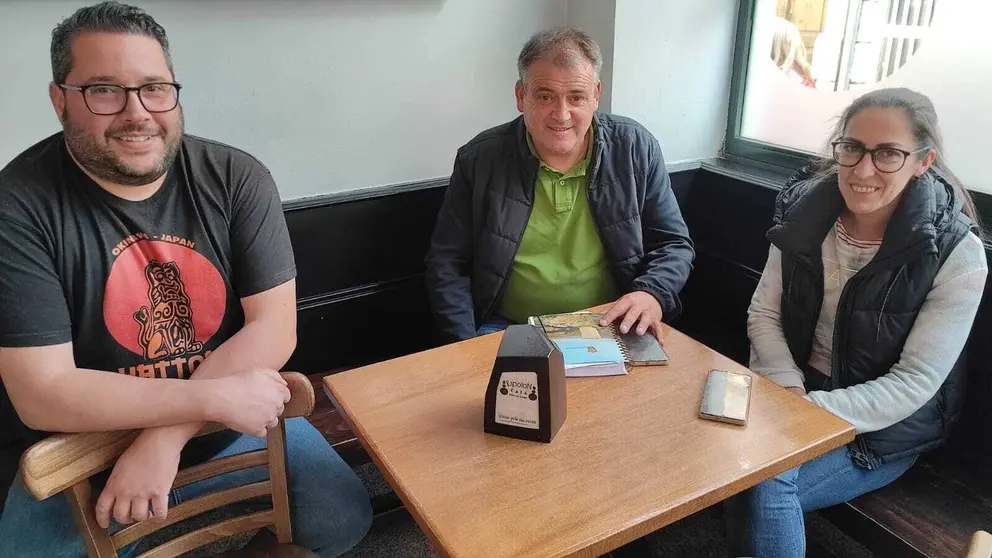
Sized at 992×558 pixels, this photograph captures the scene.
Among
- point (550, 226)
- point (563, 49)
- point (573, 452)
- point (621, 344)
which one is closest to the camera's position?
point (573, 452)

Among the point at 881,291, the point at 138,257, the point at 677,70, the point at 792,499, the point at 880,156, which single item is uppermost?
the point at 677,70

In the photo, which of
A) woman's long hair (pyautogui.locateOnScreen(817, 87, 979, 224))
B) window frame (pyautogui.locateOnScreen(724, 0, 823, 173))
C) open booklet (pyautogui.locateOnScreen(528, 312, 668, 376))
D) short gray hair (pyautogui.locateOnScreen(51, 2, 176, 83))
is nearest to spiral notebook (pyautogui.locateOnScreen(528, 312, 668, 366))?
open booklet (pyautogui.locateOnScreen(528, 312, 668, 376))

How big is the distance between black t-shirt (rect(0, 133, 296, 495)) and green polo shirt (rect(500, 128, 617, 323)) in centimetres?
73

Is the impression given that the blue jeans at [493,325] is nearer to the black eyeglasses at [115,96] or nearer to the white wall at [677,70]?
the white wall at [677,70]

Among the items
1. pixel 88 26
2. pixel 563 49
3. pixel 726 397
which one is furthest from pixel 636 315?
pixel 88 26

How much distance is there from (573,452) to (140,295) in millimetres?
881

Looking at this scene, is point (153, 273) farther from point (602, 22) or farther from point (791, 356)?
point (602, 22)

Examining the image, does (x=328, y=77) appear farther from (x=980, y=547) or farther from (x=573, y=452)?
(x=980, y=547)

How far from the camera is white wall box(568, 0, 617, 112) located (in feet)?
8.01

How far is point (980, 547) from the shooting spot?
2.60 ft

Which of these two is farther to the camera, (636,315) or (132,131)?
(636,315)

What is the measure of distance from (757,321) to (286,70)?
1533 millimetres

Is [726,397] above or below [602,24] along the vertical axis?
below

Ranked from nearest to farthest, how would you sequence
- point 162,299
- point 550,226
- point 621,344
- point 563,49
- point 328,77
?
point 162,299 → point 621,344 → point 563,49 → point 550,226 → point 328,77
